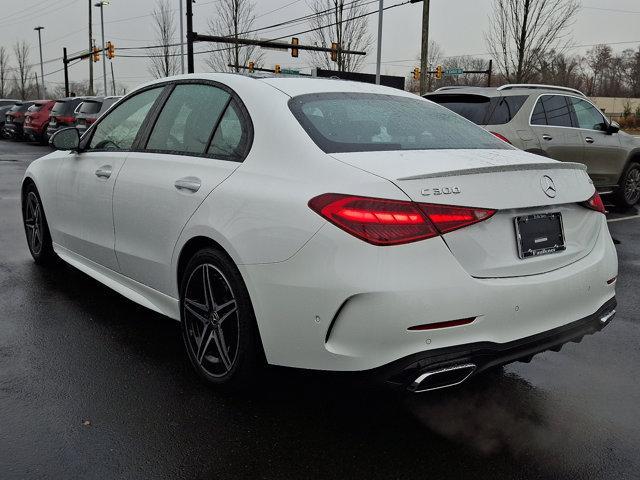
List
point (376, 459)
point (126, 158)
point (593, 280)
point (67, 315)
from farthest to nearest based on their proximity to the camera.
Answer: point (67, 315), point (126, 158), point (593, 280), point (376, 459)

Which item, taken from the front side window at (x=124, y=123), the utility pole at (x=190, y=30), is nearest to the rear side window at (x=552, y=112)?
the front side window at (x=124, y=123)

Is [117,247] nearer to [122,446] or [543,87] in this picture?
[122,446]

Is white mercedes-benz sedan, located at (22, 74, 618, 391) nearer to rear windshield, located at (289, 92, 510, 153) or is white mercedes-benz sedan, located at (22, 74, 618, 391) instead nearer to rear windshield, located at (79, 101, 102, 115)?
rear windshield, located at (289, 92, 510, 153)

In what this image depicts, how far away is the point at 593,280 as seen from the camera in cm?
288

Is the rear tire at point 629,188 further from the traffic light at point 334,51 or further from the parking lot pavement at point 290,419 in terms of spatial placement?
the traffic light at point 334,51

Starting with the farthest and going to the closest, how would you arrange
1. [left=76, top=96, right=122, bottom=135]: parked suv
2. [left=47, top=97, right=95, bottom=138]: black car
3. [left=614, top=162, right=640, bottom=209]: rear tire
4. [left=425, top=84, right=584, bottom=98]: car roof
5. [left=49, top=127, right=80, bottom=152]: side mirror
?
[left=47, top=97, right=95, bottom=138]: black car < [left=76, top=96, right=122, bottom=135]: parked suv < [left=614, top=162, right=640, bottom=209]: rear tire < [left=425, top=84, right=584, bottom=98]: car roof < [left=49, top=127, right=80, bottom=152]: side mirror

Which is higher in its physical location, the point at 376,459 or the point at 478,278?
the point at 478,278

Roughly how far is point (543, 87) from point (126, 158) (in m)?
6.59

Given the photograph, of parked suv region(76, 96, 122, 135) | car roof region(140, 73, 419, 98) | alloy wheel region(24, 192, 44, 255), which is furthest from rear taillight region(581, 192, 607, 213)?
parked suv region(76, 96, 122, 135)

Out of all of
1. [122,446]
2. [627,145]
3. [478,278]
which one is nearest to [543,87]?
[627,145]

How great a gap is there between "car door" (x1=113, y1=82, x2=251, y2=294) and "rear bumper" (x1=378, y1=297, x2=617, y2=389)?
1263 millimetres

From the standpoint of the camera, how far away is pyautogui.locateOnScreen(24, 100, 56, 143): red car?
23.6 metres

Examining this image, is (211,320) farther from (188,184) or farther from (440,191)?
(440,191)

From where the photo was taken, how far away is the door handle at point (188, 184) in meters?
3.16
